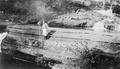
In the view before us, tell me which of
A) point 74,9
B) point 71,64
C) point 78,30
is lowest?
point 71,64

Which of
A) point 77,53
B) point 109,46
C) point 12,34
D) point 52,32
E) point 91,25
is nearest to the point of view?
point 109,46

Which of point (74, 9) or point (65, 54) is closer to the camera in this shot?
point (65, 54)

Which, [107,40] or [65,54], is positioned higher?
[107,40]

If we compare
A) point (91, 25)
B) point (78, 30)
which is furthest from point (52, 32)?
point (91, 25)

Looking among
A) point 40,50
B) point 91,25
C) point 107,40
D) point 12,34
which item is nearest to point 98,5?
A: point 91,25

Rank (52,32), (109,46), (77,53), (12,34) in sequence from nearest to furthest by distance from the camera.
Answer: (109,46) < (77,53) < (52,32) < (12,34)

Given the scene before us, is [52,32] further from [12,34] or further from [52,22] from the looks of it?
[12,34]
